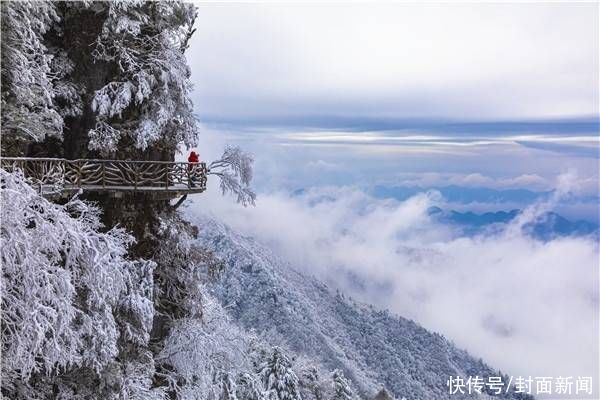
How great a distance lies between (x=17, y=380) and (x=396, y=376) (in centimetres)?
13531

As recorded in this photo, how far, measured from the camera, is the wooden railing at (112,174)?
43.3ft

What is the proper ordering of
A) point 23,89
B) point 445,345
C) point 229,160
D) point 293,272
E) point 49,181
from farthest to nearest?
point 293,272 → point 445,345 → point 229,160 → point 49,181 → point 23,89

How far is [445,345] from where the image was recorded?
167 meters

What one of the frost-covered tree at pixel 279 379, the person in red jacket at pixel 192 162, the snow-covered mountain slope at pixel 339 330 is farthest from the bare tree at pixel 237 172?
the snow-covered mountain slope at pixel 339 330

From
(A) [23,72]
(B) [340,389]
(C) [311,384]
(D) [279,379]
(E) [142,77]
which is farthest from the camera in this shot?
(B) [340,389]

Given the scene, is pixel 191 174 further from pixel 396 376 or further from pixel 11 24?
pixel 396 376

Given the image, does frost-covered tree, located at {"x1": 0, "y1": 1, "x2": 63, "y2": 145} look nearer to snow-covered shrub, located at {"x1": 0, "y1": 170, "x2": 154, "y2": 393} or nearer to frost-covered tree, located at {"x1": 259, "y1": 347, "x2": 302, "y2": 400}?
snow-covered shrub, located at {"x1": 0, "y1": 170, "x2": 154, "y2": 393}

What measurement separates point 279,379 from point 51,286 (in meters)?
30.2

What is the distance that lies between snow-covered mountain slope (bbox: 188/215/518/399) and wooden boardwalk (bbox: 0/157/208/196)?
97.8 metres

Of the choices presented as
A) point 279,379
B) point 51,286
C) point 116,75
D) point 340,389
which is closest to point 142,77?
point 116,75

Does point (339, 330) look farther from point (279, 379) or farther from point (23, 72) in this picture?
point (23, 72)

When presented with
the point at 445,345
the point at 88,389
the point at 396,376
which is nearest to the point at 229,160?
the point at 88,389

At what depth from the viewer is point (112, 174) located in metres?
14.8

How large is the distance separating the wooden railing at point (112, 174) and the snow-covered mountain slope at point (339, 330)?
97844 millimetres
